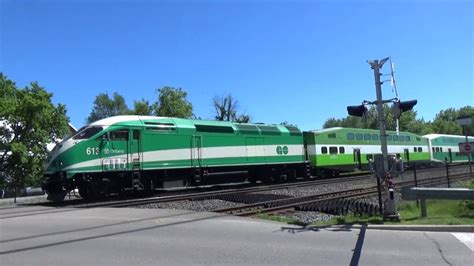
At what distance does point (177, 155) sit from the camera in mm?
24250

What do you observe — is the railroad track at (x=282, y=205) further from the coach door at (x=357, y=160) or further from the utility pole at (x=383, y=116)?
the coach door at (x=357, y=160)

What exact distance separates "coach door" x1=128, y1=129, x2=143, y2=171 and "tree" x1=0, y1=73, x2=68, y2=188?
14521 millimetres

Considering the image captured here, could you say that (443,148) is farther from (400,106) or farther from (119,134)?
(400,106)

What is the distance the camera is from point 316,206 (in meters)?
17.2

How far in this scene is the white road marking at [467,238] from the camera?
944 cm

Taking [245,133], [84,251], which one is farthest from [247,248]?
[245,133]

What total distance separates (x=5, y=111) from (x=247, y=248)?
1140 inches

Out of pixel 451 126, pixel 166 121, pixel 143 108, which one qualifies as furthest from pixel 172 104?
pixel 451 126

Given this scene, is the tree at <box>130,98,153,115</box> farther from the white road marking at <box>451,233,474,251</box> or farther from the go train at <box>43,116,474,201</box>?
the white road marking at <box>451,233,474,251</box>

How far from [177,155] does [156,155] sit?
4.47ft

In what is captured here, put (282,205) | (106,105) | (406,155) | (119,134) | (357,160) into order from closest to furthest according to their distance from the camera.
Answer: (282,205) → (119,134) → (357,160) → (406,155) → (106,105)

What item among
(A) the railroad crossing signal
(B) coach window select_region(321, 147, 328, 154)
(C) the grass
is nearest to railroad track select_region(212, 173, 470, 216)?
(C) the grass

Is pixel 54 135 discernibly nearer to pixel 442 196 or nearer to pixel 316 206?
pixel 316 206

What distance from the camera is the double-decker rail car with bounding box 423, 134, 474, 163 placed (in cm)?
5122
